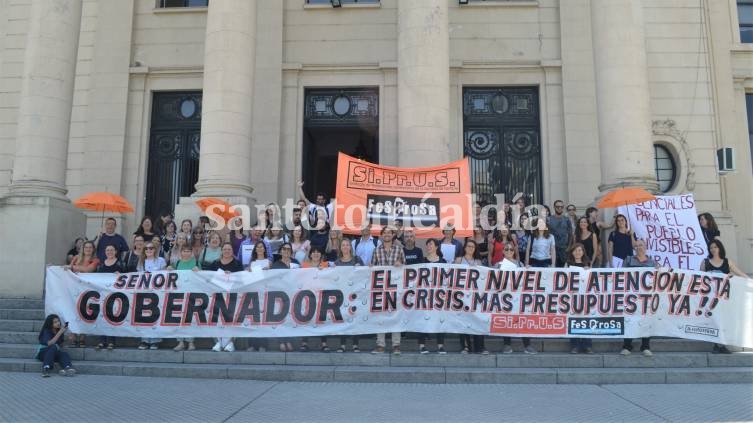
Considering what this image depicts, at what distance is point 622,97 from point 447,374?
8.79 m

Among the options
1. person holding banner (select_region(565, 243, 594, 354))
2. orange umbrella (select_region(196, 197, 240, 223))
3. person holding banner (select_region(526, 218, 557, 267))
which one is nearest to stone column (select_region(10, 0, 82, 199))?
orange umbrella (select_region(196, 197, 240, 223))

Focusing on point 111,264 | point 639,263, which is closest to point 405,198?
point 639,263

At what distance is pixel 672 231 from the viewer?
36.3 feet

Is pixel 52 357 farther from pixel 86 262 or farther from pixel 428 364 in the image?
pixel 428 364

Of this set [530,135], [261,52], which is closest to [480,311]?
[530,135]

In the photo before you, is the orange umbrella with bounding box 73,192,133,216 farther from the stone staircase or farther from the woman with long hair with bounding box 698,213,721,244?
the woman with long hair with bounding box 698,213,721,244

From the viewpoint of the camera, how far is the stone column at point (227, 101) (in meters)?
13.1

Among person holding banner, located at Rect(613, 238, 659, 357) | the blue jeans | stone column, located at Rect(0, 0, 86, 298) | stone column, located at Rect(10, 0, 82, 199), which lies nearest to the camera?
the blue jeans

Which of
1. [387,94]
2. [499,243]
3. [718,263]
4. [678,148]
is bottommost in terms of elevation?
[718,263]

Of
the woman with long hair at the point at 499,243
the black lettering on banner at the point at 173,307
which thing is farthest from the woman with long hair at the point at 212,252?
the woman with long hair at the point at 499,243

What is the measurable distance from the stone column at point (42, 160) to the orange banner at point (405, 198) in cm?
715

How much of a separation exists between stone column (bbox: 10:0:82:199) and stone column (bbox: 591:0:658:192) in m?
13.4

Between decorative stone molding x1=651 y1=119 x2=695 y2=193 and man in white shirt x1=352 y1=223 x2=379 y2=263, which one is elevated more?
decorative stone molding x1=651 y1=119 x2=695 y2=193

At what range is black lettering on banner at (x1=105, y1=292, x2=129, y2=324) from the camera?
31.7 ft
